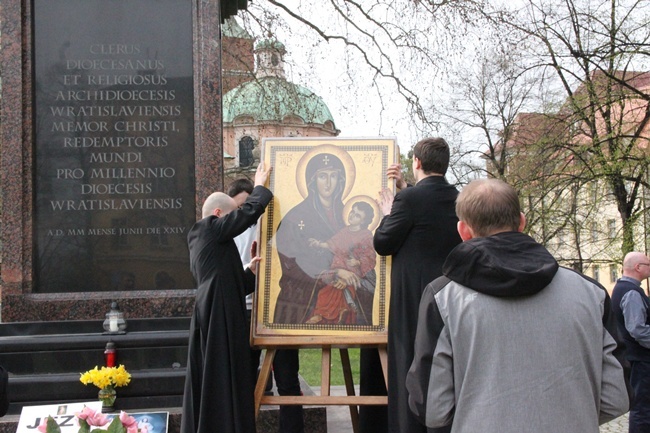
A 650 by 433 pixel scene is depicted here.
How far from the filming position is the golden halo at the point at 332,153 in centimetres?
540

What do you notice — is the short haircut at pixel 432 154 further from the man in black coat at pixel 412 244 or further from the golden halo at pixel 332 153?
the golden halo at pixel 332 153

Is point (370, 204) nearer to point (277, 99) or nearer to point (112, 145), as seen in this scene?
point (112, 145)

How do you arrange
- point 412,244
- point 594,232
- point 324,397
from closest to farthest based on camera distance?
1. point 412,244
2. point 324,397
3. point 594,232

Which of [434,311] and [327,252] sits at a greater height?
[327,252]

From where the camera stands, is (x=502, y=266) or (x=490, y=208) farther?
(x=490, y=208)

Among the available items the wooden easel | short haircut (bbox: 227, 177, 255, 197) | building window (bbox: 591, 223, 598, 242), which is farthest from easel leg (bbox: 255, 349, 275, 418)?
building window (bbox: 591, 223, 598, 242)

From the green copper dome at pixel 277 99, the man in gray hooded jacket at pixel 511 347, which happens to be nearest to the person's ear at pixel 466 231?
the man in gray hooded jacket at pixel 511 347

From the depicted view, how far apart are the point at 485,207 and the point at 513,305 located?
0.37 m

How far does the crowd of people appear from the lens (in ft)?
8.44

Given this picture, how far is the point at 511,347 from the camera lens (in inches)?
101

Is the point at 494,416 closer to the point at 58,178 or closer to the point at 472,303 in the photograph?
the point at 472,303

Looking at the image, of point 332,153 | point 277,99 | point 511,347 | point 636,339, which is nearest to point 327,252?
point 332,153

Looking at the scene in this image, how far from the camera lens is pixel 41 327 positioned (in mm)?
6383

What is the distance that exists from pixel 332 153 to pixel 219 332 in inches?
59.1
